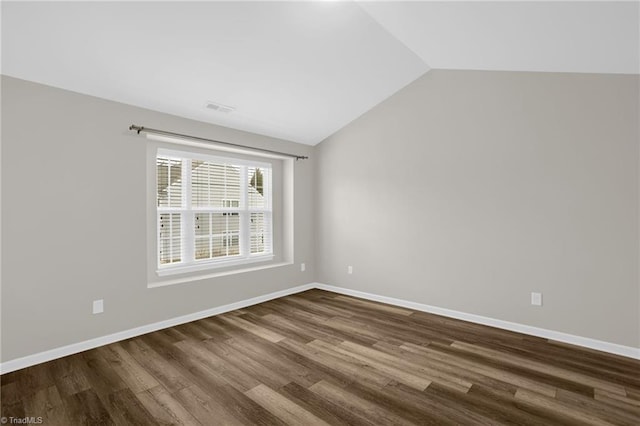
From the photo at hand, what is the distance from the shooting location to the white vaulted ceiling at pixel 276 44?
2348 millimetres

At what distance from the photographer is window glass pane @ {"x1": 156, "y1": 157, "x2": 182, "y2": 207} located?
3.82m

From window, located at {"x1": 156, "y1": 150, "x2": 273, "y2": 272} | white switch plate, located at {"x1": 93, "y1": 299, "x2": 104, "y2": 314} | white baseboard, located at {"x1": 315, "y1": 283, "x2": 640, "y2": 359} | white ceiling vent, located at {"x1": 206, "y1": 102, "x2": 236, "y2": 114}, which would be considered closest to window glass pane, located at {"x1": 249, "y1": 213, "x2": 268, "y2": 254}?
window, located at {"x1": 156, "y1": 150, "x2": 273, "y2": 272}

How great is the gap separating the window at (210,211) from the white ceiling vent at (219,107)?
676mm

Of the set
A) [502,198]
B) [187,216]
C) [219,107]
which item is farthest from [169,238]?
[502,198]

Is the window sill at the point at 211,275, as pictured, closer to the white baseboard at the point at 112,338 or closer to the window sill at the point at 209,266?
the window sill at the point at 209,266

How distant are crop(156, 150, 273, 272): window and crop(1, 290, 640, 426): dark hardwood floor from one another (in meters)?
1.00

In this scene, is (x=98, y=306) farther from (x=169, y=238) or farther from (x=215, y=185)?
(x=215, y=185)

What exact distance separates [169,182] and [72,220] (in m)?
1.11

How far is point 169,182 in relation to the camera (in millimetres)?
3895

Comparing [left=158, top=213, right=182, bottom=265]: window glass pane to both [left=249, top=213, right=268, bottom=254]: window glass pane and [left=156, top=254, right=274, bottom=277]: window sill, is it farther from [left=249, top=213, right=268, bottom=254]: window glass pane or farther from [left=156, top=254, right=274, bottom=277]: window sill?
[left=249, top=213, right=268, bottom=254]: window glass pane

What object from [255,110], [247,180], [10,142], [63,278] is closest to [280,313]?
[247,180]

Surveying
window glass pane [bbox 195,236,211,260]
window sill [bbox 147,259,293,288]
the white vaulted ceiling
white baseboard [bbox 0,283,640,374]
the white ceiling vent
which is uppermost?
the white vaulted ceiling

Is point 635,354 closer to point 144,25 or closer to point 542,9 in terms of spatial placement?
point 542,9

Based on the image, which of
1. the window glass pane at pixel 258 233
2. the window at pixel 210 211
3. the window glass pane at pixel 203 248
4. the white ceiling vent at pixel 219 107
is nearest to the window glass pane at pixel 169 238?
the window at pixel 210 211
